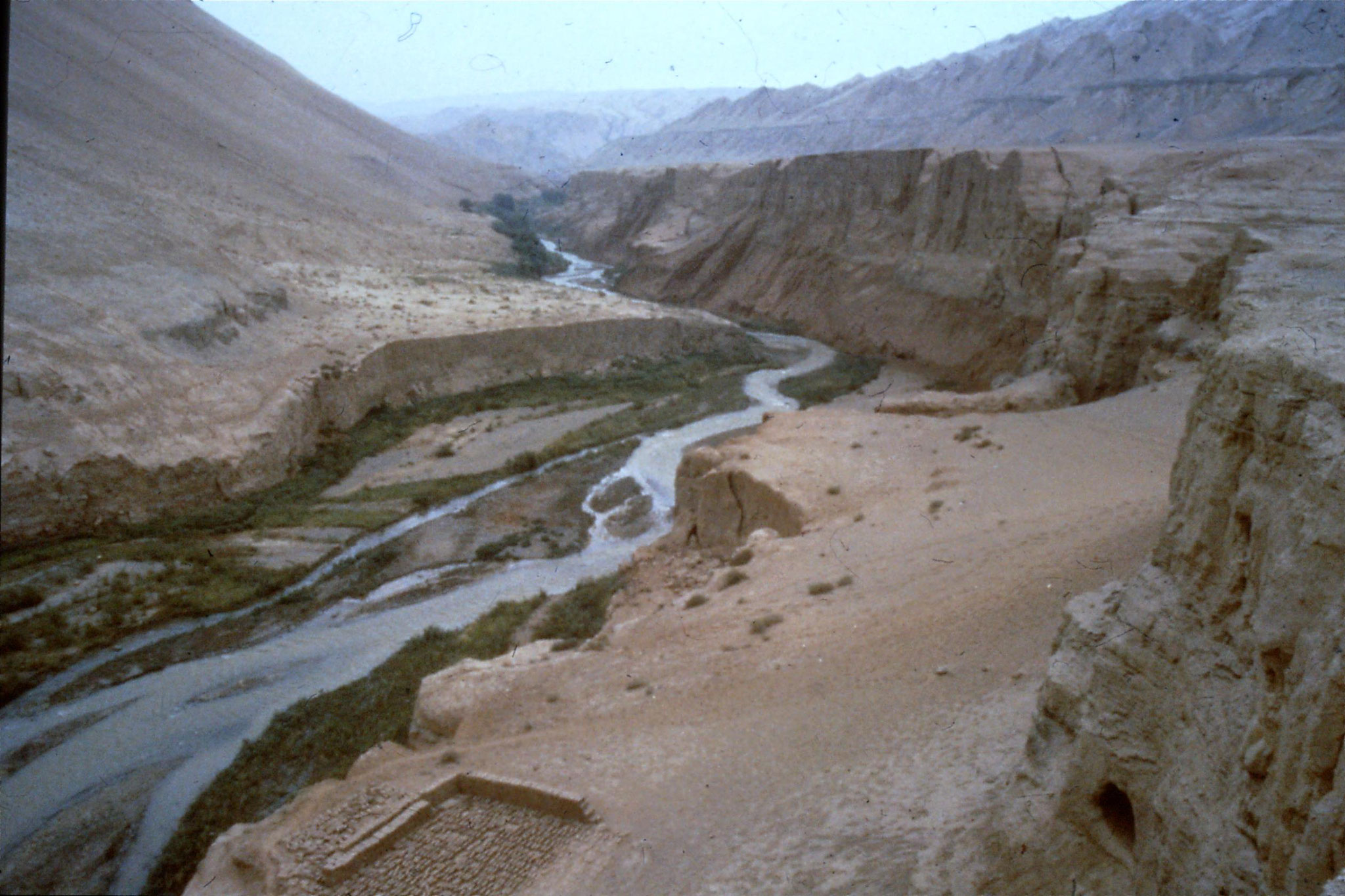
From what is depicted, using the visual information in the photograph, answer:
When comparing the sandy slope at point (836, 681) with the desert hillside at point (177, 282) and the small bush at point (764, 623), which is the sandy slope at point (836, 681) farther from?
the desert hillside at point (177, 282)

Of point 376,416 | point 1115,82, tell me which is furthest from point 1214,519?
point 1115,82

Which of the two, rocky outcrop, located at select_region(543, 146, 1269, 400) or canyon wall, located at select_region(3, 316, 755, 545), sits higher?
rocky outcrop, located at select_region(543, 146, 1269, 400)

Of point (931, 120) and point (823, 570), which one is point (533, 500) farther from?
point (931, 120)

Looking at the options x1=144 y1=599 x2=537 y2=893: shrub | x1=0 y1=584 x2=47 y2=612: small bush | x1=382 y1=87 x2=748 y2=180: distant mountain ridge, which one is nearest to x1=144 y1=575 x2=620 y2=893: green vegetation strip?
x1=144 y1=599 x2=537 y2=893: shrub

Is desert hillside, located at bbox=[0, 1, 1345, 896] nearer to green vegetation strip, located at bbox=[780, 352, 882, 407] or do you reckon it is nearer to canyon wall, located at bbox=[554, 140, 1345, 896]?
canyon wall, located at bbox=[554, 140, 1345, 896]

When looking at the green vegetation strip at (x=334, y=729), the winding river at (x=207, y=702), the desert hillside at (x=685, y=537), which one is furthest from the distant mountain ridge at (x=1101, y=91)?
the winding river at (x=207, y=702)

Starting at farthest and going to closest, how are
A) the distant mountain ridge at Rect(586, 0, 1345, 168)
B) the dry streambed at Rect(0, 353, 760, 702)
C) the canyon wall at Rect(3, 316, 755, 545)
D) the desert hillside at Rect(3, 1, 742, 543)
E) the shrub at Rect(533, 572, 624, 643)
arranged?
the distant mountain ridge at Rect(586, 0, 1345, 168)
the desert hillside at Rect(3, 1, 742, 543)
the canyon wall at Rect(3, 316, 755, 545)
the shrub at Rect(533, 572, 624, 643)
the dry streambed at Rect(0, 353, 760, 702)

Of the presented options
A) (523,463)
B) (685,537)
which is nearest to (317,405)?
(523,463)
